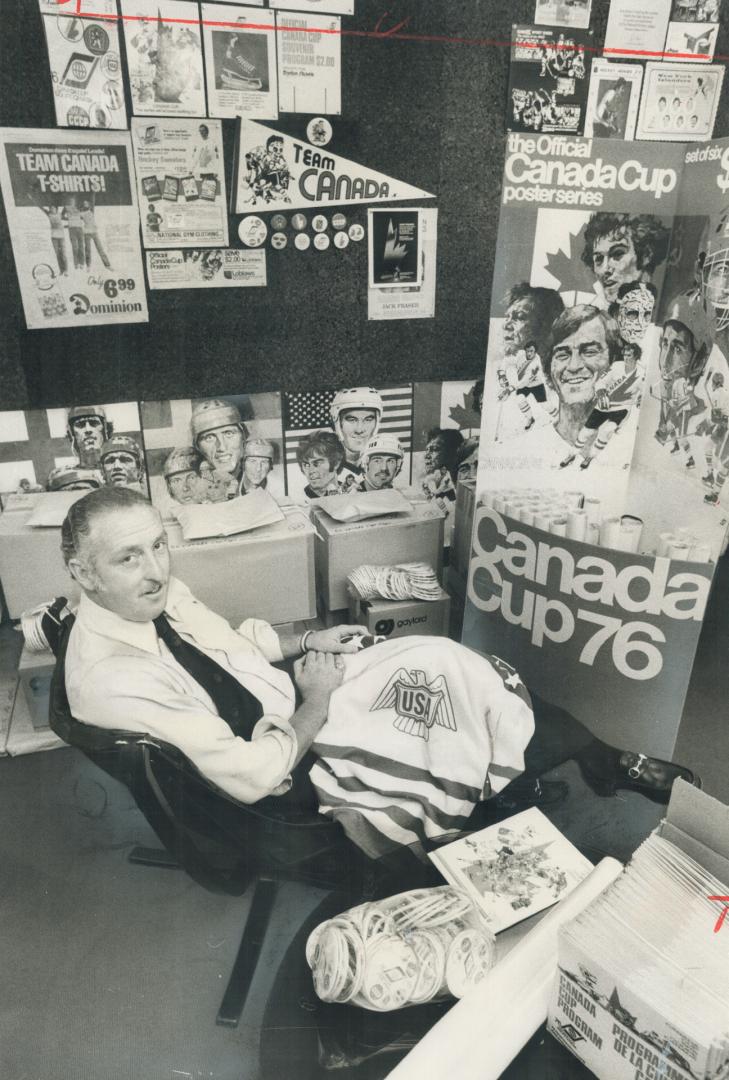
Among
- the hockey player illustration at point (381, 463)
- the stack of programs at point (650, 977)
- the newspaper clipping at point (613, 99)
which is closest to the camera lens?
the stack of programs at point (650, 977)

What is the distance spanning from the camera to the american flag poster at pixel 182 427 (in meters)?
1.86

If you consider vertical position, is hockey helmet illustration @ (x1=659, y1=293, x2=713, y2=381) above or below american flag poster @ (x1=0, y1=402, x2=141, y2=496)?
above

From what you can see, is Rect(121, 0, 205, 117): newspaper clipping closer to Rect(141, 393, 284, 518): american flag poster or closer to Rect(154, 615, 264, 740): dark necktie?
Rect(141, 393, 284, 518): american flag poster

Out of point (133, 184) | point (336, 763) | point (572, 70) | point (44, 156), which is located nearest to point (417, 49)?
point (572, 70)

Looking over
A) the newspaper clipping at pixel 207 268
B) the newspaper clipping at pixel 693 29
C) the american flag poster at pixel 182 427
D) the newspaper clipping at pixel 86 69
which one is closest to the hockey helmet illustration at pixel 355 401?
the american flag poster at pixel 182 427

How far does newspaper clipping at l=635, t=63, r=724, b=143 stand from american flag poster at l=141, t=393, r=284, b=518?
3.67ft

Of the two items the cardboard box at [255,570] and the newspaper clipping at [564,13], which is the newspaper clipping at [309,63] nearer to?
the newspaper clipping at [564,13]

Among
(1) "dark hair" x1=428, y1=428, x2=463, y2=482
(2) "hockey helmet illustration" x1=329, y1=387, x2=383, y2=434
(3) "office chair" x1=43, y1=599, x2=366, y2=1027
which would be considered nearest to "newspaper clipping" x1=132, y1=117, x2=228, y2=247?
(2) "hockey helmet illustration" x1=329, y1=387, x2=383, y2=434

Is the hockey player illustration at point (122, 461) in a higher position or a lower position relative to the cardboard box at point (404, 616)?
higher

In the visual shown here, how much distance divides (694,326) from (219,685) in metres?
1.15

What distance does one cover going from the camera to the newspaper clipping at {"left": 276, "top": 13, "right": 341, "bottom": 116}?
1.50 metres

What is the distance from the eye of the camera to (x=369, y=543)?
1.95m

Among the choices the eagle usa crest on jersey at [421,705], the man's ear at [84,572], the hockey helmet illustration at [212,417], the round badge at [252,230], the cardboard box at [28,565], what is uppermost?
the round badge at [252,230]

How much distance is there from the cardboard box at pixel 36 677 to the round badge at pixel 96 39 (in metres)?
1.22
